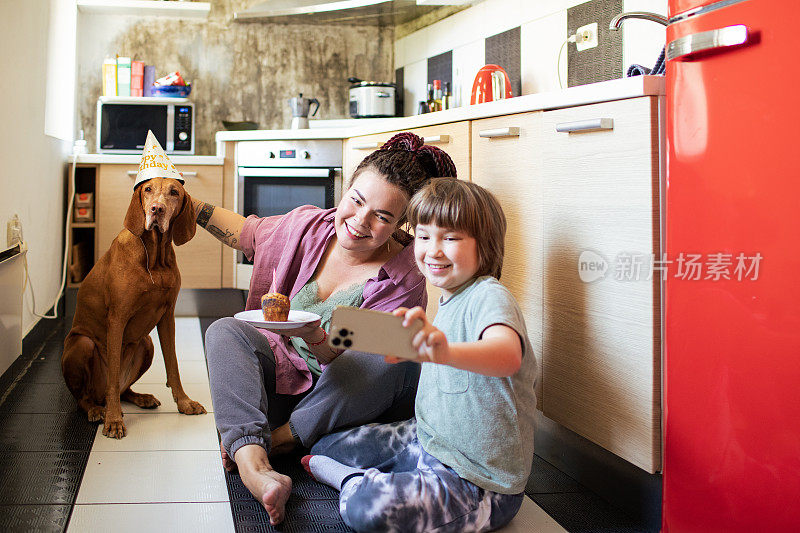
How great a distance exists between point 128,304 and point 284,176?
1.85 meters

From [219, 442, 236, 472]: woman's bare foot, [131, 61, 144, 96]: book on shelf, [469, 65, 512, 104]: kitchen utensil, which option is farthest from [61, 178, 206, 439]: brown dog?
[131, 61, 144, 96]: book on shelf

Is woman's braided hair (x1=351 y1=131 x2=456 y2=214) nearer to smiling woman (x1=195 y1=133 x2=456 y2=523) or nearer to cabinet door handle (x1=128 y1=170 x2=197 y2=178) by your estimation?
smiling woman (x1=195 y1=133 x2=456 y2=523)

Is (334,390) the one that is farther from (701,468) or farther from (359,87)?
(359,87)

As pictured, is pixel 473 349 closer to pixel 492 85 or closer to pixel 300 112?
pixel 492 85

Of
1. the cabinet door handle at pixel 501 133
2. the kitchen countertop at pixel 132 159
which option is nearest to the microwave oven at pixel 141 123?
the kitchen countertop at pixel 132 159

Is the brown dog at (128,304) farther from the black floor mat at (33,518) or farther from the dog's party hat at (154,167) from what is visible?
the black floor mat at (33,518)

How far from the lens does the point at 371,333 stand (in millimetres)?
1131

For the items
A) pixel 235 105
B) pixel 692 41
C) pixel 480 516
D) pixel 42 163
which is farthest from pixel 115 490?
pixel 235 105

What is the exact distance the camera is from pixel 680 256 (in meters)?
1.41

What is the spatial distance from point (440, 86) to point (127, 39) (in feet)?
6.26

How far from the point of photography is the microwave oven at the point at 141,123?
4.08m

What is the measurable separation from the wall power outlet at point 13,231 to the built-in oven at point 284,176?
129cm

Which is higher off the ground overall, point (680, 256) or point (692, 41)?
point (692, 41)

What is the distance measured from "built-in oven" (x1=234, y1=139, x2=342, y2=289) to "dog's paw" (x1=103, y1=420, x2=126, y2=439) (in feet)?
6.26
